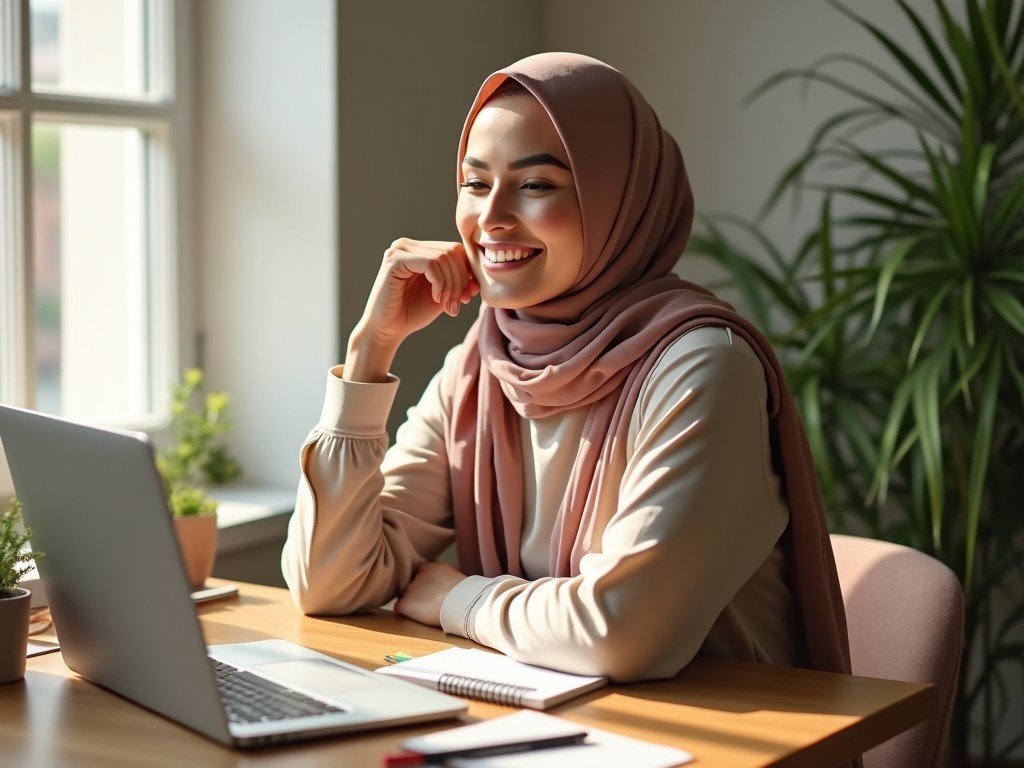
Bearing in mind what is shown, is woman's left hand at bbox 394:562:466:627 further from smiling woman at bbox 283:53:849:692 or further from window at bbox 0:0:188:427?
window at bbox 0:0:188:427

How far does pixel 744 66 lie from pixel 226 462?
1548mm

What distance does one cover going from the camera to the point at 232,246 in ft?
9.57

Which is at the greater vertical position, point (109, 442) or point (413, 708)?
point (109, 442)

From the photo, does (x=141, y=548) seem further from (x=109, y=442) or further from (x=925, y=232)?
(x=925, y=232)

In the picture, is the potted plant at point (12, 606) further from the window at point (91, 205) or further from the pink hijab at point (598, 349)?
the window at point (91, 205)

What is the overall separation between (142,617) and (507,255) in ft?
2.39

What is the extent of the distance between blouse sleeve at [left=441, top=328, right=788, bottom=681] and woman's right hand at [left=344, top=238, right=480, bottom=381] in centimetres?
41

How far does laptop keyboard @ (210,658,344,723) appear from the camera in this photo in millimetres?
1304

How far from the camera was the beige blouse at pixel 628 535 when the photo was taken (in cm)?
150

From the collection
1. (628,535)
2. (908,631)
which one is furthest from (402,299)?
(908,631)

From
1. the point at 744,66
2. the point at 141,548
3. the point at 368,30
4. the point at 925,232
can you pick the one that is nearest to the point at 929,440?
the point at 925,232

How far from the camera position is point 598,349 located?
1724 mm

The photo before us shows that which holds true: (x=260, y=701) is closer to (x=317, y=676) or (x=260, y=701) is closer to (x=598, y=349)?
(x=317, y=676)

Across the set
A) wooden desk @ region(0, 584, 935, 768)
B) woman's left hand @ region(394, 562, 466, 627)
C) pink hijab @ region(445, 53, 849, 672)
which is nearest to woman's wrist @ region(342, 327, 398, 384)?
pink hijab @ region(445, 53, 849, 672)
